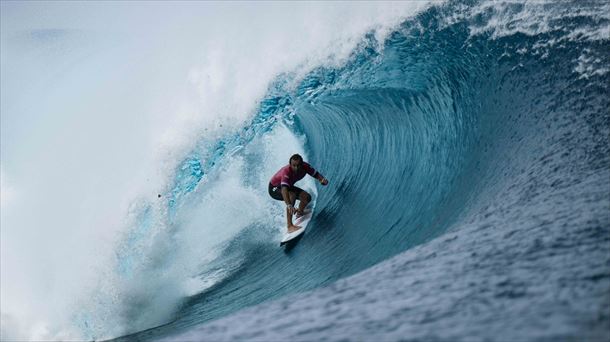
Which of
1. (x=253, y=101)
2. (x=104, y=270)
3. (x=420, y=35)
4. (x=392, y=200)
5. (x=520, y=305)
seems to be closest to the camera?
(x=520, y=305)

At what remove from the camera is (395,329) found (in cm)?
171

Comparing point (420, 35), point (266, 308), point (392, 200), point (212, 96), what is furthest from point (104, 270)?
point (266, 308)

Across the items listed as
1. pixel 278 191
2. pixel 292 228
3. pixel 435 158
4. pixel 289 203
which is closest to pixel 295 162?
pixel 289 203

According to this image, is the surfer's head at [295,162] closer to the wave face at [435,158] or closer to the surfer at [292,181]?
the surfer at [292,181]

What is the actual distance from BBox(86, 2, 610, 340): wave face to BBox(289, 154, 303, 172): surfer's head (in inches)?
31.6

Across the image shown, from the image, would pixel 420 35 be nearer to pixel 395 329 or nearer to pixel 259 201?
pixel 259 201

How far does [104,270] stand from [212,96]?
350 cm

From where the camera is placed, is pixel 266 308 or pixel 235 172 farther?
pixel 235 172

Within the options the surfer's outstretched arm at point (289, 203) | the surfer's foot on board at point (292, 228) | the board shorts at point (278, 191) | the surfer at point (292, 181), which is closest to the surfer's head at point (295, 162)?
the surfer at point (292, 181)

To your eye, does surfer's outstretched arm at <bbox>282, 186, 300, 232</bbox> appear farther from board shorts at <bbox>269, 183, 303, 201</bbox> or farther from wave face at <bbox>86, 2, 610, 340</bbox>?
wave face at <bbox>86, 2, 610, 340</bbox>

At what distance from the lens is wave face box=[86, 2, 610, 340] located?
Result: 2541 mm

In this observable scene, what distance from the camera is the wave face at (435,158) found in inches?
100

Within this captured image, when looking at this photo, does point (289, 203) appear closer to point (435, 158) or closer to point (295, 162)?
point (295, 162)

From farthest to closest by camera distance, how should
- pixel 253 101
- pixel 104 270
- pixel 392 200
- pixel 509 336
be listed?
pixel 253 101, pixel 104 270, pixel 392 200, pixel 509 336
